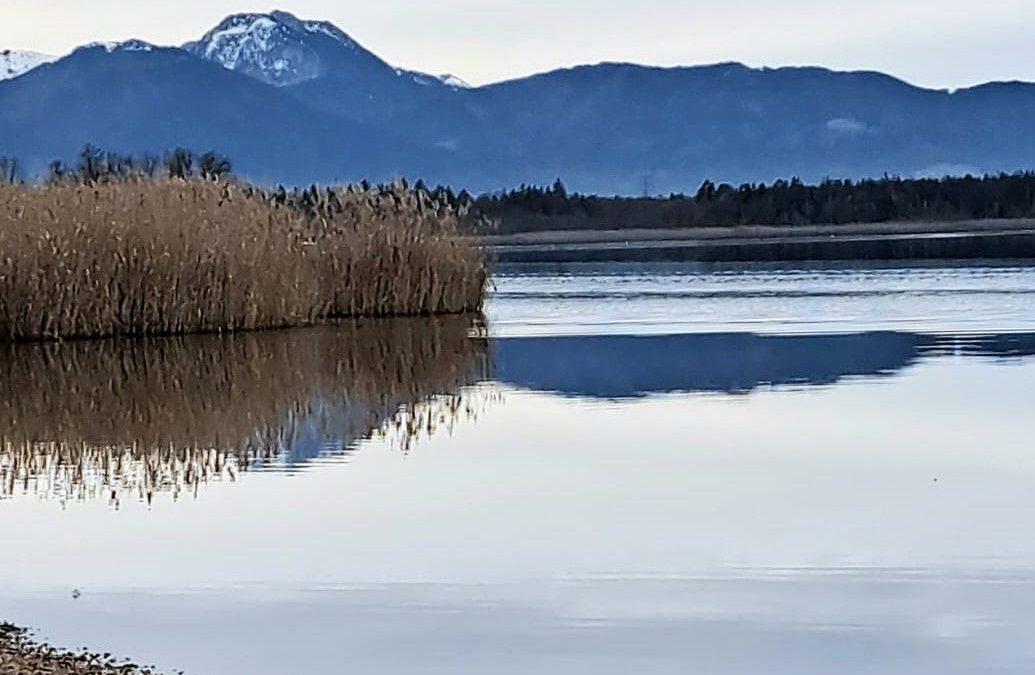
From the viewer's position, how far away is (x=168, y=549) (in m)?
7.95

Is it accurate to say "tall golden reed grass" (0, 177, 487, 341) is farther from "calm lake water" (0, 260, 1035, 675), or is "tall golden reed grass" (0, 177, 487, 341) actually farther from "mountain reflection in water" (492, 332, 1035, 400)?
"mountain reflection in water" (492, 332, 1035, 400)

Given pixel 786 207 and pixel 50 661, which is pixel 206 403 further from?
pixel 786 207

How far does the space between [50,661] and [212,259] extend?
1281 centimetres

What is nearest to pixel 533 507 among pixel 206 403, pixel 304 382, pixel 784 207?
pixel 206 403

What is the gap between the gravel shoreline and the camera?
19.1ft

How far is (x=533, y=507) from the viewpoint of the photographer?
871cm

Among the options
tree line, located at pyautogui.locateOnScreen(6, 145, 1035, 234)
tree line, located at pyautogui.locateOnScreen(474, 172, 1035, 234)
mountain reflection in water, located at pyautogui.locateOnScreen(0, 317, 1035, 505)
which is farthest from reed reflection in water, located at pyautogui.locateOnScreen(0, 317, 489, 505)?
tree line, located at pyautogui.locateOnScreen(474, 172, 1035, 234)

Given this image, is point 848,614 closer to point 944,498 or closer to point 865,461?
point 944,498

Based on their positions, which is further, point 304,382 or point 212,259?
point 212,259

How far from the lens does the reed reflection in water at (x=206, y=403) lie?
33.2ft

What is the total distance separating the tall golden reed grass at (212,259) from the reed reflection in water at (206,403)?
0.44m

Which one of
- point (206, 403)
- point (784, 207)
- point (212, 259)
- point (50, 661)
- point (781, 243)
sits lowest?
point (50, 661)

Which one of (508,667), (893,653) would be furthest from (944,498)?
(508,667)

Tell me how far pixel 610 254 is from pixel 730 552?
122 feet
